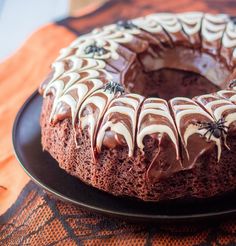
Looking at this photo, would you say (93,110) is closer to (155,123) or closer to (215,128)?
(155,123)

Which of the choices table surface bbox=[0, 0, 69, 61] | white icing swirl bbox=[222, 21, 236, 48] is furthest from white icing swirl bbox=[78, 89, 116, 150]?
table surface bbox=[0, 0, 69, 61]

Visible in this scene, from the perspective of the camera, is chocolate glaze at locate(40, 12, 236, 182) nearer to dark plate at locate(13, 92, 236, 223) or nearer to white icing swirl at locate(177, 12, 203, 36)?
white icing swirl at locate(177, 12, 203, 36)

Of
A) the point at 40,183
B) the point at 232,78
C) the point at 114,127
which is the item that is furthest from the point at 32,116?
the point at 232,78

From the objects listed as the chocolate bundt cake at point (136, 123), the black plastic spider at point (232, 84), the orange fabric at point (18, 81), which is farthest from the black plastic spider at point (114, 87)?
the orange fabric at point (18, 81)

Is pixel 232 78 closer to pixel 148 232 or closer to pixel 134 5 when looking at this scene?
pixel 148 232

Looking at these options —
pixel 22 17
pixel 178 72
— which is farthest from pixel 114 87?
pixel 22 17

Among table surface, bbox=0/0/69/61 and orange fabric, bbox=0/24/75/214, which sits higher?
orange fabric, bbox=0/24/75/214

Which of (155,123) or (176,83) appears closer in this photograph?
(155,123)

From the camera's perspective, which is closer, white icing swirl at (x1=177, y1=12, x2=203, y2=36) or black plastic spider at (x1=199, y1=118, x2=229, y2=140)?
black plastic spider at (x1=199, y1=118, x2=229, y2=140)
